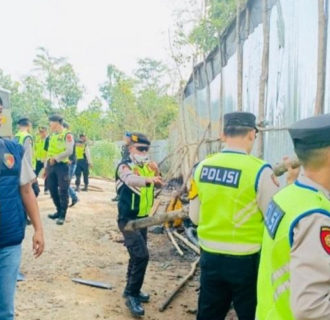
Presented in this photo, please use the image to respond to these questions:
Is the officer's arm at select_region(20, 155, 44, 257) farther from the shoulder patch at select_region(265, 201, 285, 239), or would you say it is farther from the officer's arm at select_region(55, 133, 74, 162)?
the officer's arm at select_region(55, 133, 74, 162)

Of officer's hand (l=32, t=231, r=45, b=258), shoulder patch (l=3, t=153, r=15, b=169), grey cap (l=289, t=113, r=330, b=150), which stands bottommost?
officer's hand (l=32, t=231, r=45, b=258)

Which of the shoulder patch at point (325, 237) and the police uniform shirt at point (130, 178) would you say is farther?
the police uniform shirt at point (130, 178)

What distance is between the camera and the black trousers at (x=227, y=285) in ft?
9.24

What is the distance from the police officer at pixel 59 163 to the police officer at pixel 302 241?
6.28 m

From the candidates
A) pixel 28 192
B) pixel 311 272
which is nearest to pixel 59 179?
pixel 28 192

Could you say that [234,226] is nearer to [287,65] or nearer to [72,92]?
[287,65]

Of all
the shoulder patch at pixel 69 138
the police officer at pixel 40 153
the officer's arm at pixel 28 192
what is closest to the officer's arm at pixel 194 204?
the officer's arm at pixel 28 192

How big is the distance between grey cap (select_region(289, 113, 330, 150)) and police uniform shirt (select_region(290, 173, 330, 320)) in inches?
9.6

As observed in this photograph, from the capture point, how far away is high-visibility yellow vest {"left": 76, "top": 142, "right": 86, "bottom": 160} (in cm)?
1238

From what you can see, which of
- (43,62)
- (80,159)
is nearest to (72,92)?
(43,62)

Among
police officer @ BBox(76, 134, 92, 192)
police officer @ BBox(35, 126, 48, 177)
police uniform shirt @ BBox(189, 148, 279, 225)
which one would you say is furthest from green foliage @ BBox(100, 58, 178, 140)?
police uniform shirt @ BBox(189, 148, 279, 225)

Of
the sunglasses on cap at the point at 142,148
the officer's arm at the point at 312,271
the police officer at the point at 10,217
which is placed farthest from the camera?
the sunglasses on cap at the point at 142,148

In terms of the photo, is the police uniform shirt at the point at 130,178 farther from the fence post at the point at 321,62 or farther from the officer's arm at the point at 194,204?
the fence post at the point at 321,62

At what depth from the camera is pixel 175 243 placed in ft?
23.5
